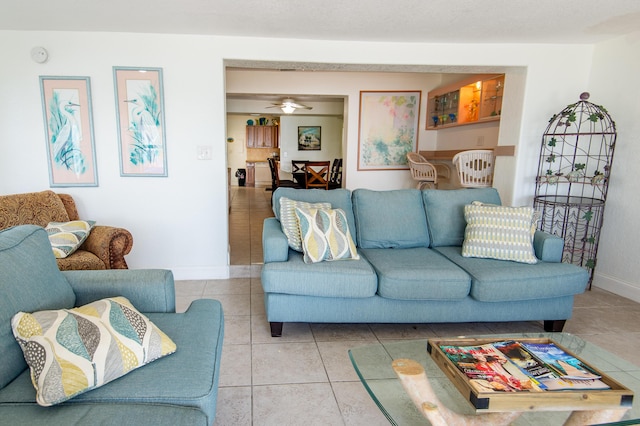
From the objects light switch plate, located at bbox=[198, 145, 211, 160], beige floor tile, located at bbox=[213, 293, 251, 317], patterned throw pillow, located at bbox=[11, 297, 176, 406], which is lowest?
beige floor tile, located at bbox=[213, 293, 251, 317]

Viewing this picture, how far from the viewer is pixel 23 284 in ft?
4.09

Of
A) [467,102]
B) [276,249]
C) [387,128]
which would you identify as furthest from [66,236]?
[467,102]

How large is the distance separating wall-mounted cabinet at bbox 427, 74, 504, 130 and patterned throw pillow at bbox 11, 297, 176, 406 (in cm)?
399

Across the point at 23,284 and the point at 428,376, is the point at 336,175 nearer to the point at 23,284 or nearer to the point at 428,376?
the point at 428,376

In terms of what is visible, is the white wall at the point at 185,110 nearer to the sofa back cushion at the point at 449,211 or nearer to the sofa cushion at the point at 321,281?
the sofa back cushion at the point at 449,211

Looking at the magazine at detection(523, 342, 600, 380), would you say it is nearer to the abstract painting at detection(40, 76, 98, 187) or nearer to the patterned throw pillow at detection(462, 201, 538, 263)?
the patterned throw pillow at detection(462, 201, 538, 263)

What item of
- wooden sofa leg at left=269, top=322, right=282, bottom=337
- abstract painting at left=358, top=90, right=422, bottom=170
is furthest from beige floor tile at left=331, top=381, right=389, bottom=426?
abstract painting at left=358, top=90, right=422, bottom=170

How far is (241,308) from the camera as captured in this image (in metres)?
2.73

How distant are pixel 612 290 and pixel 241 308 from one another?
3137 mm

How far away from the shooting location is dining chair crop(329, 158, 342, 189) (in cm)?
583

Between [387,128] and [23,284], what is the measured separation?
493cm

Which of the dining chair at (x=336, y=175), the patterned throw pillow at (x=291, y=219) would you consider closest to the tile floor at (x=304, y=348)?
the patterned throw pillow at (x=291, y=219)

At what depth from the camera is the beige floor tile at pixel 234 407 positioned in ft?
5.20

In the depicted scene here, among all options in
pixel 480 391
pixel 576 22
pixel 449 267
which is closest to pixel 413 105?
pixel 576 22
